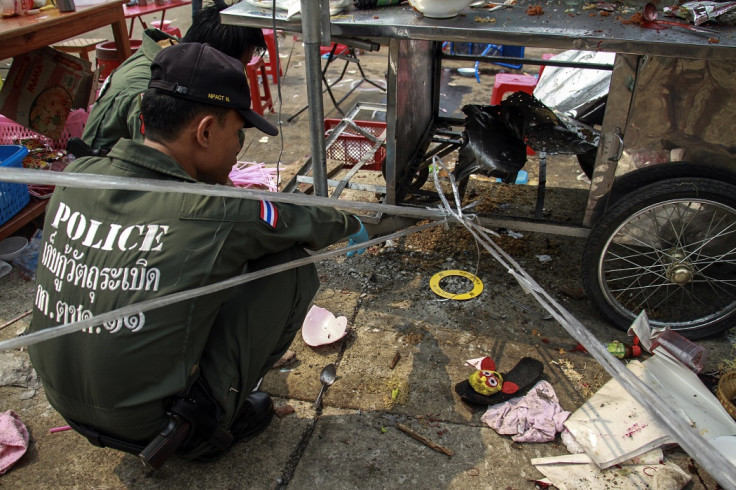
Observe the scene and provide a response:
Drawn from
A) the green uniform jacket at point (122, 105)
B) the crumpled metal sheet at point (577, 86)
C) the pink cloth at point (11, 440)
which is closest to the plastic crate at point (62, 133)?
the green uniform jacket at point (122, 105)

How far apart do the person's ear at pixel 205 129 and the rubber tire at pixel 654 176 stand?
190 centimetres

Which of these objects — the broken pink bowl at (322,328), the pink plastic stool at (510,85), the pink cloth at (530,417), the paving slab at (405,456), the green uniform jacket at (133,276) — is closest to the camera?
the green uniform jacket at (133,276)

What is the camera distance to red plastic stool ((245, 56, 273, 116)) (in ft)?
16.8

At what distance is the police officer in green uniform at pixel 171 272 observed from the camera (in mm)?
1675

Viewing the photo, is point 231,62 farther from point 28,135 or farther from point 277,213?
point 28,135

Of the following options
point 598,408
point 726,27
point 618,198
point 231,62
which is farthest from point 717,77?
point 231,62

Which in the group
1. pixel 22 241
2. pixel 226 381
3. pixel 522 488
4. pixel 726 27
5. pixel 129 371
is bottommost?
pixel 522 488

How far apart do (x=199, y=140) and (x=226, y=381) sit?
2.83ft

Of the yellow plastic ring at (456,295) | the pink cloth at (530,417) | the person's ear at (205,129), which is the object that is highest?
the person's ear at (205,129)

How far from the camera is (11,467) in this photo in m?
2.16

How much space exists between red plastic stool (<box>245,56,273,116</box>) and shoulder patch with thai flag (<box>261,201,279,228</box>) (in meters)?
3.40

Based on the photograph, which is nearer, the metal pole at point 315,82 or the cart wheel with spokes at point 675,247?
the metal pole at point 315,82

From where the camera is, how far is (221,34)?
2.90 metres

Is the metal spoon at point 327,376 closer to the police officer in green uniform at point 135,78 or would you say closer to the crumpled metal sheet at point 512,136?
the crumpled metal sheet at point 512,136
